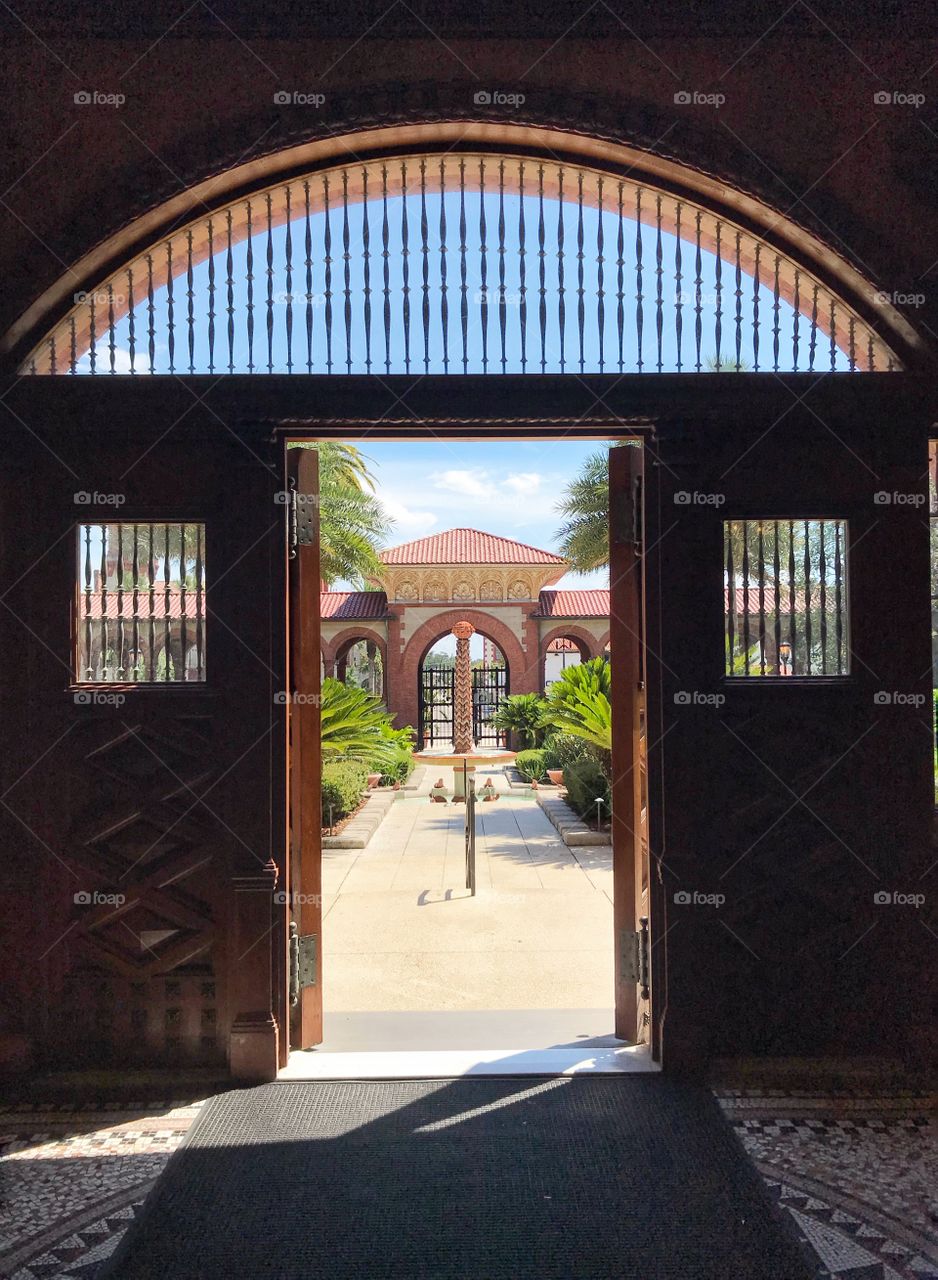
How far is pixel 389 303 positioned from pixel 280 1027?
125 inches

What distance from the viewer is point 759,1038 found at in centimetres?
350

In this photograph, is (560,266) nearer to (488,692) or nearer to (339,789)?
(339,789)

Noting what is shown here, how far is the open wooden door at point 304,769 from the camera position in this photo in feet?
12.0

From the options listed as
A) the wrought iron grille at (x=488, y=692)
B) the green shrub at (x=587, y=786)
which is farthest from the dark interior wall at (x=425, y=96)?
the wrought iron grille at (x=488, y=692)

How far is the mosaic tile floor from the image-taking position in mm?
2443

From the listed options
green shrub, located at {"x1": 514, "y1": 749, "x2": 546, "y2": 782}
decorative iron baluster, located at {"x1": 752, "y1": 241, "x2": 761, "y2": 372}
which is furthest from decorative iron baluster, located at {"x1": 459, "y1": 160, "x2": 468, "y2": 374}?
green shrub, located at {"x1": 514, "y1": 749, "x2": 546, "y2": 782}

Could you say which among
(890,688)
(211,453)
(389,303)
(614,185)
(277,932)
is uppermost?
(614,185)

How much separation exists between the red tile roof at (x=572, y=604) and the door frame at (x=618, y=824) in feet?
57.6

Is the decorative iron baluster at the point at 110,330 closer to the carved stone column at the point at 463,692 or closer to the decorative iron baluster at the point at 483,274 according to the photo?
the decorative iron baluster at the point at 483,274

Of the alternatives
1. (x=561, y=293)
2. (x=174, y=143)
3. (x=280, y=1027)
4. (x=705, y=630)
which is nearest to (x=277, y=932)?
(x=280, y=1027)

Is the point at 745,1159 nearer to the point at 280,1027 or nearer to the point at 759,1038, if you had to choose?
the point at 759,1038

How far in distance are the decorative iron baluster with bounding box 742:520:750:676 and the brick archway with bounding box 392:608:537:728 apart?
1759cm

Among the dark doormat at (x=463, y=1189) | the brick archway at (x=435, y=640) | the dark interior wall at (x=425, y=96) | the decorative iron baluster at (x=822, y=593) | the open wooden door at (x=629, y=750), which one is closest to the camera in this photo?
the dark doormat at (x=463, y=1189)

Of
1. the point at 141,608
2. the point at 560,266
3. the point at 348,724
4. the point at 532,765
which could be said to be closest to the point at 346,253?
the point at 560,266
